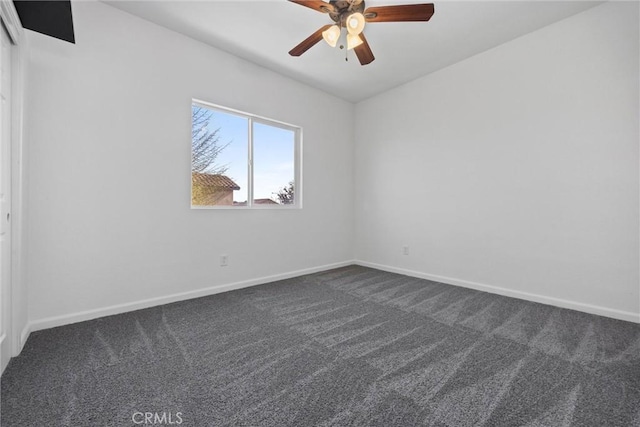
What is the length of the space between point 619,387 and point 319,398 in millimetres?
1579

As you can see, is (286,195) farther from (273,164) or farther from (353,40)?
(353,40)

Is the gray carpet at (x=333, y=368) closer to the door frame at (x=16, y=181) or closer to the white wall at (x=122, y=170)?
the door frame at (x=16, y=181)

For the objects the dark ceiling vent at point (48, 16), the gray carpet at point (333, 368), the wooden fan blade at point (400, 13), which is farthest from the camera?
the wooden fan blade at point (400, 13)

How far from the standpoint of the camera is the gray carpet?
1232 mm

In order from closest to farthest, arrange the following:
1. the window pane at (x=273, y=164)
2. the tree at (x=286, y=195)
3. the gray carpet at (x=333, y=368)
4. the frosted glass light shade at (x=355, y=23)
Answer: the gray carpet at (x=333, y=368)
the frosted glass light shade at (x=355, y=23)
the window pane at (x=273, y=164)
the tree at (x=286, y=195)

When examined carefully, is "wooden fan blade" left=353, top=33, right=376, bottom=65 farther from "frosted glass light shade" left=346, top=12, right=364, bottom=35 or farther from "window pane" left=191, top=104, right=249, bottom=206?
"window pane" left=191, top=104, right=249, bottom=206

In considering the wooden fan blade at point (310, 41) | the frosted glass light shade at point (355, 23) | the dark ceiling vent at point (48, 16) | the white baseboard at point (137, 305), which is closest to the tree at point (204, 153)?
the white baseboard at point (137, 305)

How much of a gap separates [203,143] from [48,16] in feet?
Result: 4.69

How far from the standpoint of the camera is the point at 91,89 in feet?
7.41

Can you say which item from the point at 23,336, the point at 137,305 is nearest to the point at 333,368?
the point at 137,305

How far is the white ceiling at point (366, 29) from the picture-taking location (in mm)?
2344

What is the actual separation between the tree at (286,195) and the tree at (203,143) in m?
0.87

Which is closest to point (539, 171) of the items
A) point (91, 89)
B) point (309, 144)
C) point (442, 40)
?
point (442, 40)

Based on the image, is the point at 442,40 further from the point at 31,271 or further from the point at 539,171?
the point at 31,271
